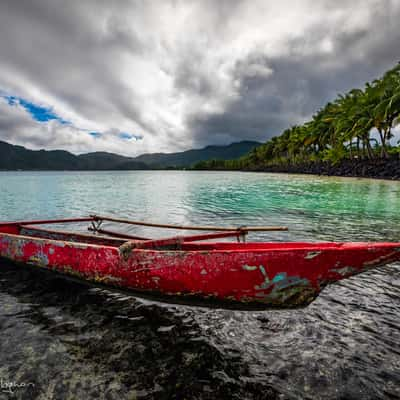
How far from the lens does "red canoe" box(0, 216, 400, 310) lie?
274cm

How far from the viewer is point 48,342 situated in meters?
3.29

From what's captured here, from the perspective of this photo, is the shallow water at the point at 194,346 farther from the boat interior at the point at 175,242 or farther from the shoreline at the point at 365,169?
the shoreline at the point at 365,169

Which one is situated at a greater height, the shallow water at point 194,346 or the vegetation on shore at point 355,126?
the vegetation on shore at point 355,126

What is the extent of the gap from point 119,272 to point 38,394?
1.58 meters

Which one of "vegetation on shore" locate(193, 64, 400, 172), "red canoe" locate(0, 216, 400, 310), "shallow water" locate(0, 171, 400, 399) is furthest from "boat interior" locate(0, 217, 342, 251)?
"vegetation on shore" locate(193, 64, 400, 172)

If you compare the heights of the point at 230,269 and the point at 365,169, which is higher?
the point at 365,169

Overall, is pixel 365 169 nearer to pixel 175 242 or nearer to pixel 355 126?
pixel 355 126

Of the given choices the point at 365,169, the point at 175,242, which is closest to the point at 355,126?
the point at 365,169

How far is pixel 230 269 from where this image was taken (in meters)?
3.05

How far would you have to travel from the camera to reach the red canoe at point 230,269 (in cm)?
274

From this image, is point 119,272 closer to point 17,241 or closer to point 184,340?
point 184,340

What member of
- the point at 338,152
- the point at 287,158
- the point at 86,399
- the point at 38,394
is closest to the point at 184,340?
the point at 86,399

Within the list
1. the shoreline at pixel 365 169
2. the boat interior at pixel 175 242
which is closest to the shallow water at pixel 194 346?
the boat interior at pixel 175 242

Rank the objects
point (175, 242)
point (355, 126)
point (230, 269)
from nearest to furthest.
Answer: point (230, 269)
point (175, 242)
point (355, 126)
